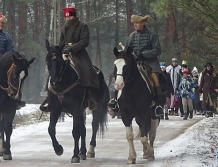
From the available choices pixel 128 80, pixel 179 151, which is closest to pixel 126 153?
pixel 179 151

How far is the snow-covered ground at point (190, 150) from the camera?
12.8m

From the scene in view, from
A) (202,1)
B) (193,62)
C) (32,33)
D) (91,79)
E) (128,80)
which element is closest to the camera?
(128,80)

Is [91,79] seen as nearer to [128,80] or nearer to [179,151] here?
[128,80]

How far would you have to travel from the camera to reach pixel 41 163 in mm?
13289

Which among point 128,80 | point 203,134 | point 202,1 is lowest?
point 203,134

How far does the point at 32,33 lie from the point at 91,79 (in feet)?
164

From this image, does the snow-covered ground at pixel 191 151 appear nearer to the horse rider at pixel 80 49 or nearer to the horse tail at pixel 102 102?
the horse tail at pixel 102 102

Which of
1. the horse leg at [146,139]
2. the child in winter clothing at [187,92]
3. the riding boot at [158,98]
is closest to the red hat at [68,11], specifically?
the riding boot at [158,98]

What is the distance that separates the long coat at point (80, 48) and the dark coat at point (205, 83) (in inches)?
516

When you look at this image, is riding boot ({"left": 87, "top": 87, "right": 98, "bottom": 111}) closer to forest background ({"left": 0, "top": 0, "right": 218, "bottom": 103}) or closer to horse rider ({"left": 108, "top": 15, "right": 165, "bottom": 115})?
horse rider ({"left": 108, "top": 15, "right": 165, "bottom": 115})

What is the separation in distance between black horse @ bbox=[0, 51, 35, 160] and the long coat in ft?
2.77

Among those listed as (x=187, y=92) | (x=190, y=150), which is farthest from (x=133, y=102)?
(x=187, y=92)

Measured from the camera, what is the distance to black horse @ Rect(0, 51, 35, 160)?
543 inches

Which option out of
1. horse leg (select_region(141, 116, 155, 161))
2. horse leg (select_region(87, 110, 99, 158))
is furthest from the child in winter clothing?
horse leg (select_region(141, 116, 155, 161))
